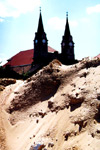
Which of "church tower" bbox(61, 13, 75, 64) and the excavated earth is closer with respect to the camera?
the excavated earth

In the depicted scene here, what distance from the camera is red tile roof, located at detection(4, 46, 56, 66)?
52.3 meters

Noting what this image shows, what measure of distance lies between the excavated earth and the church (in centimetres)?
3559

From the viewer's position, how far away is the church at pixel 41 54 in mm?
50397

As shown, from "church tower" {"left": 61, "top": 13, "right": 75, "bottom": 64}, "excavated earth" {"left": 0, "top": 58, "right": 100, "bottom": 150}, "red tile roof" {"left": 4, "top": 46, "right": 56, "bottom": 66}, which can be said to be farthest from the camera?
"church tower" {"left": 61, "top": 13, "right": 75, "bottom": 64}

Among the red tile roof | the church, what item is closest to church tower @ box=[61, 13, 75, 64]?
the church

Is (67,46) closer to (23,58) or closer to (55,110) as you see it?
(23,58)

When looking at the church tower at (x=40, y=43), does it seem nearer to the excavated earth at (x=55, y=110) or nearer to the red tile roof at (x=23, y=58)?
the red tile roof at (x=23, y=58)

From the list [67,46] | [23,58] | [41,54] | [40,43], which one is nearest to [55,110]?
[41,54]

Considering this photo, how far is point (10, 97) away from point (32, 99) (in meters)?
1.73

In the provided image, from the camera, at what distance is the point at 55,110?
382 inches

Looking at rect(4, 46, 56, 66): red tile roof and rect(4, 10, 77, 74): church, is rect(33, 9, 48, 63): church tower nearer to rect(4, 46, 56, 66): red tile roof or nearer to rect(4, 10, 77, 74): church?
rect(4, 10, 77, 74): church

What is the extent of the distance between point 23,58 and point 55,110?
45069mm

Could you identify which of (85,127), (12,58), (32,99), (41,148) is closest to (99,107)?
(85,127)

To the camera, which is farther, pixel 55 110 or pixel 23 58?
pixel 23 58
